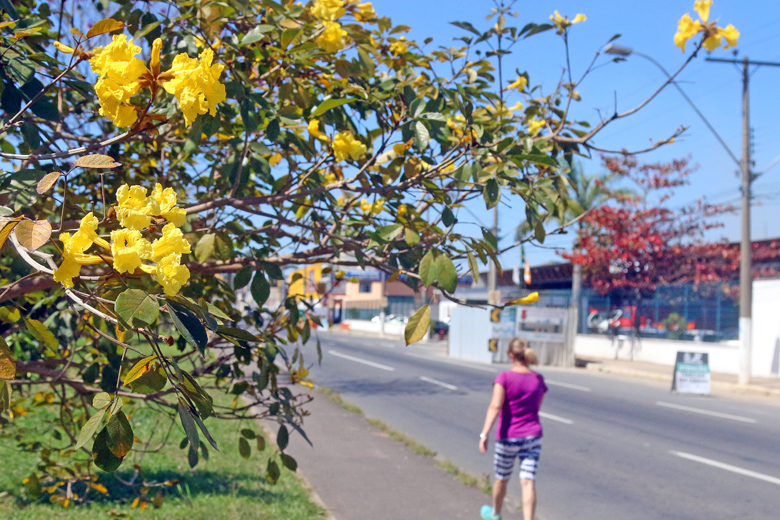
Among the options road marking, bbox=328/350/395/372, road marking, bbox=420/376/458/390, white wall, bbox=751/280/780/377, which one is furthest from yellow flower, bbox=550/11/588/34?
white wall, bbox=751/280/780/377

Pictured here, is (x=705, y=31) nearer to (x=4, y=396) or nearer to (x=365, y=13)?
(x=365, y=13)

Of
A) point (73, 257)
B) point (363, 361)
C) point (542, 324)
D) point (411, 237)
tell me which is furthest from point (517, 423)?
point (542, 324)

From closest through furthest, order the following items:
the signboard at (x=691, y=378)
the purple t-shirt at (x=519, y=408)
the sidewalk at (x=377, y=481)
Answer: the sidewalk at (x=377, y=481)
the purple t-shirt at (x=519, y=408)
the signboard at (x=691, y=378)

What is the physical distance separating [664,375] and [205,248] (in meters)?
18.2

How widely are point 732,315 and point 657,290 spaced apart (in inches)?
121

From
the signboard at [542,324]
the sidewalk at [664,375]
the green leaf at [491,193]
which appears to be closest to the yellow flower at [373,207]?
the green leaf at [491,193]

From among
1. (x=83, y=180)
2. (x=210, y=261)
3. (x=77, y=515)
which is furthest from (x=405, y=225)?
(x=77, y=515)

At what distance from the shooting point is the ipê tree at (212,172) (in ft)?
4.60

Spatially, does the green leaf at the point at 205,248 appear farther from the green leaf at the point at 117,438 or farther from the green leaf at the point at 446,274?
the green leaf at the point at 117,438

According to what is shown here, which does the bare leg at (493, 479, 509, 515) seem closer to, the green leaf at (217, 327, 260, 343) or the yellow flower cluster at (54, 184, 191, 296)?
the green leaf at (217, 327, 260, 343)

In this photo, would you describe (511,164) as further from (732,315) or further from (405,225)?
(732,315)

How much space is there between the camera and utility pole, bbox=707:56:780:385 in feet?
53.4

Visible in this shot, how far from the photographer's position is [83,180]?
3.77 meters

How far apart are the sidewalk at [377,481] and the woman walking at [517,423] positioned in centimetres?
44
